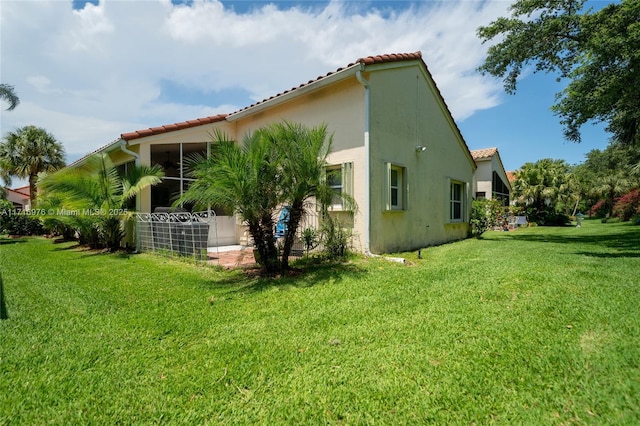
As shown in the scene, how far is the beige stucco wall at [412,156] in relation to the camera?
872 cm

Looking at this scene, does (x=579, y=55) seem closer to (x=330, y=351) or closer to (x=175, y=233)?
(x=330, y=351)

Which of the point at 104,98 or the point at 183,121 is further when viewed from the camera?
the point at 104,98

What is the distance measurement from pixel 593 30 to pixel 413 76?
6.50m

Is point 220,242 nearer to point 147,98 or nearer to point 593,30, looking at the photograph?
point 147,98

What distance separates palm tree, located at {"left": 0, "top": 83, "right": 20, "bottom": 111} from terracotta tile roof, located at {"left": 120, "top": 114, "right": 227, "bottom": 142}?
2.99 m

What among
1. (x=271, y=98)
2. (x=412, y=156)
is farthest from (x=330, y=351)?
(x=271, y=98)

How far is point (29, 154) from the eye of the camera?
22.6m

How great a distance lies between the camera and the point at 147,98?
13.3 metres

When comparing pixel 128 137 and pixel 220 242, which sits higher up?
pixel 128 137

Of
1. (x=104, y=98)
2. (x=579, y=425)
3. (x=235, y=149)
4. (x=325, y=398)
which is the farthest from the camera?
(x=104, y=98)

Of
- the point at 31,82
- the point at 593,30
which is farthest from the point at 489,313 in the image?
the point at 31,82

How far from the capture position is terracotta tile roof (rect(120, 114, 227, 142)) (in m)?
10.1

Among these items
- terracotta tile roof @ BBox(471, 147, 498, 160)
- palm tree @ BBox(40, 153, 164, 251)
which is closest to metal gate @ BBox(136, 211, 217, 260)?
palm tree @ BBox(40, 153, 164, 251)

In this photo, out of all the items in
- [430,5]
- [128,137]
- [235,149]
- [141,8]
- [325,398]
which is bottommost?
[325,398]
